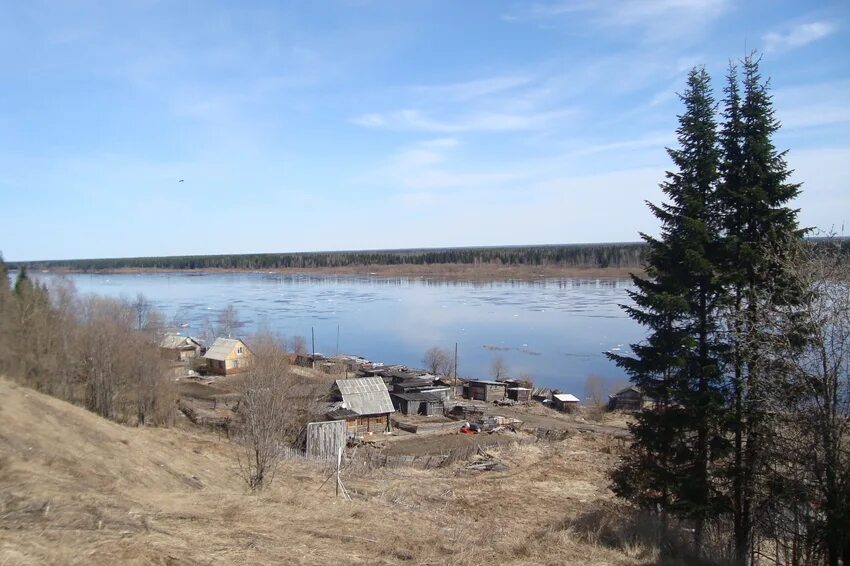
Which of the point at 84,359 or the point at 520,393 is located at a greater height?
the point at 84,359

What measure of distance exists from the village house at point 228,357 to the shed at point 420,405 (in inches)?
615

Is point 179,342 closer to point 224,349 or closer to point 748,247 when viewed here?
point 224,349

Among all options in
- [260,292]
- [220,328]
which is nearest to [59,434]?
[220,328]

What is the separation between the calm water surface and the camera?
154 ft

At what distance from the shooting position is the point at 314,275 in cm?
14200

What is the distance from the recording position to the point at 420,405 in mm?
33938

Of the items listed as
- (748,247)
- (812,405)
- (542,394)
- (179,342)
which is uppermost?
(748,247)

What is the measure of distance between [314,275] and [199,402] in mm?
108010

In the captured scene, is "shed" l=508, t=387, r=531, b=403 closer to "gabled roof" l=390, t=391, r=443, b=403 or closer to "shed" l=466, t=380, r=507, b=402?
"shed" l=466, t=380, r=507, b=402

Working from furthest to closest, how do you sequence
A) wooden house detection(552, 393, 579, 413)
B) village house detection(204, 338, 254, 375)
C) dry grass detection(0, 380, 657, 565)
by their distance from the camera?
village house detection(204, 338, 254, 375), wooden house detection(552, 393, 579, 413), dry grass detection(0, 380, 657, 565)

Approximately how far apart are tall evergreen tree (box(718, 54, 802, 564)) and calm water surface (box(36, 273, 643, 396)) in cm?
2946

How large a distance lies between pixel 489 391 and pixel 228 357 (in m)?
19.8

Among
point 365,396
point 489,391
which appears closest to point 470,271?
point 489,391

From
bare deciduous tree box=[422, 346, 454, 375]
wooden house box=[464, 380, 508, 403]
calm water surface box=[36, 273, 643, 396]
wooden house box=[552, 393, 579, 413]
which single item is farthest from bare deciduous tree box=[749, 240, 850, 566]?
bare deciduous tree box=[422, 346, 454, 375]
